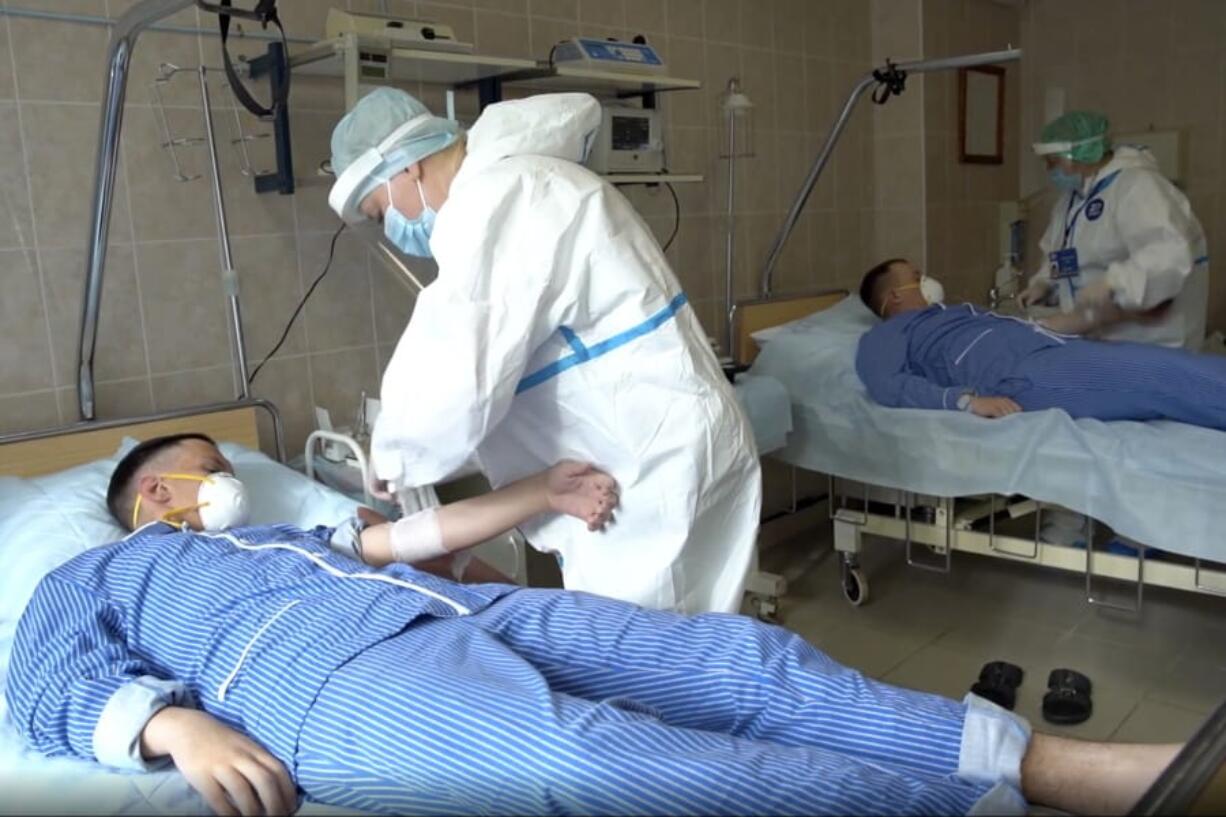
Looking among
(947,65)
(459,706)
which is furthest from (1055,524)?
(459,706)

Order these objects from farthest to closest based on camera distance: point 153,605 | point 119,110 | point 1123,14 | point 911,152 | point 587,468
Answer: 1. point 1123,14
2. point 911,152
3. point 119,110
4. point 587,468
5. point 153,605

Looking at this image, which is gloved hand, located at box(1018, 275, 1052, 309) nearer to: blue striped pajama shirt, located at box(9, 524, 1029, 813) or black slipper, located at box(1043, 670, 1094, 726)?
black slipper, located at box(1043, 670, 1094, 726)

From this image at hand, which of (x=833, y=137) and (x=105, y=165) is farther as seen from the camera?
(x=833, y=137)

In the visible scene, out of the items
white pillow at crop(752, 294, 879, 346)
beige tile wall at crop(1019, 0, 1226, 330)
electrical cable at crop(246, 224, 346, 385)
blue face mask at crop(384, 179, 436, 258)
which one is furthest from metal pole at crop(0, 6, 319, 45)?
beige tile wall at crop(1019, 0, 1226, 330)

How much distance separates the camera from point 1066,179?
3699mm

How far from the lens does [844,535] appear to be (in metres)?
3.21

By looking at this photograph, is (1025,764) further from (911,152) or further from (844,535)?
(911,152)

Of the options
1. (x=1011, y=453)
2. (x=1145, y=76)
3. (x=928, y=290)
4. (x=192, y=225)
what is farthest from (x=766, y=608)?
(x=1145, y=76)

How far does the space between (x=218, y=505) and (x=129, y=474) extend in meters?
0.23

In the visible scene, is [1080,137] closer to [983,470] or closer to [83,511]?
[983,470]

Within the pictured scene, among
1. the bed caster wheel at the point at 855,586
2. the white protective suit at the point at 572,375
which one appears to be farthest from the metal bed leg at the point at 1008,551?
the white protective suit at the point at 572,375

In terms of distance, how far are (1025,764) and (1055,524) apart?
201cm

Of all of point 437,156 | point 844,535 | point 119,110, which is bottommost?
point 844,535

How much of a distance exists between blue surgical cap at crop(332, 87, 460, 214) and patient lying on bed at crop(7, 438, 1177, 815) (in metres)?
0.62
